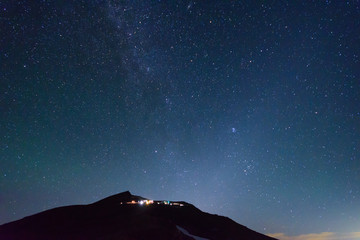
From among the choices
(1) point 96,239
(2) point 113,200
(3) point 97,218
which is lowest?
(1) point 96,239

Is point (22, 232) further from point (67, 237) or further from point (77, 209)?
point (77, 209)

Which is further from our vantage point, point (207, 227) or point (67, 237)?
point (207, 227)

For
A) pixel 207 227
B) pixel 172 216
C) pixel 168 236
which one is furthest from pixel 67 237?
pixel 207 227

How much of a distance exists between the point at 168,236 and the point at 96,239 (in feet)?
30.4

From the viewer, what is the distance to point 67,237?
37.0m

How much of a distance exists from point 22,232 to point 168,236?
77.2 feet

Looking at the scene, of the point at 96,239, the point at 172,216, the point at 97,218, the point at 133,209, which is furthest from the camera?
the point at 172,216

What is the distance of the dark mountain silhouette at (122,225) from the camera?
36.8 meters

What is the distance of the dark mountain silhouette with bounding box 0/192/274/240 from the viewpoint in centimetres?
3678

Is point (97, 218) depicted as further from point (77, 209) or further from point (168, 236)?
point (168, 236)

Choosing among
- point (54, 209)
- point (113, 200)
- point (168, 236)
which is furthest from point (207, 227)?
point (54, 209)

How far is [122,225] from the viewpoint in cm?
3903

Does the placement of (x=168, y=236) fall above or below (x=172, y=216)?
below

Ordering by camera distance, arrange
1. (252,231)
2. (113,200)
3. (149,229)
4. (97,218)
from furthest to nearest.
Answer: (113,200) → (252,231) → (97,218) → (149,229)
